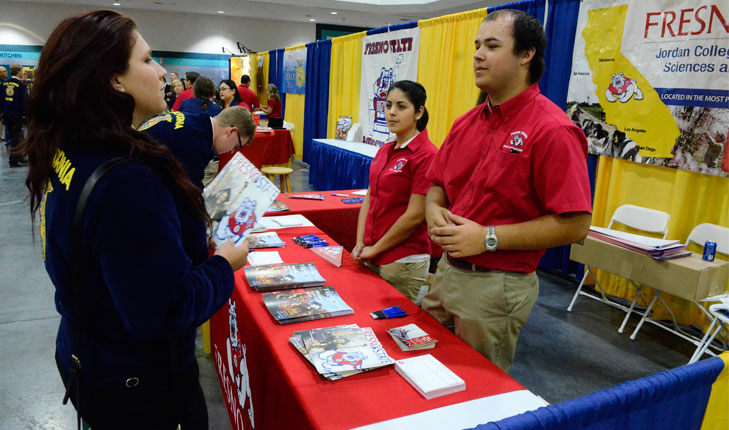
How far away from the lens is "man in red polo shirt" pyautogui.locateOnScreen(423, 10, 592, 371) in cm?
132

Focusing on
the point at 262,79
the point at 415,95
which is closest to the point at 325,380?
the point at 415,95

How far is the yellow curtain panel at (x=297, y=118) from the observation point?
9938 millimetres

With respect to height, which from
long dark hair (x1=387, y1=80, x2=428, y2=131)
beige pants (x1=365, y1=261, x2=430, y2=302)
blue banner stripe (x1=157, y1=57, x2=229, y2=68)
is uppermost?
blue banner stripe (x1=157, y1=57, x2=229, y2=68)

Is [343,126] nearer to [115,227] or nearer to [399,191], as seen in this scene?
[399,191]

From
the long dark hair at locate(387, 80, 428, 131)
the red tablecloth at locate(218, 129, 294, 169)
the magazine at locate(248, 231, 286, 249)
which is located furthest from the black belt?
the red tablecloth at locate(218, 129, 294, 169)

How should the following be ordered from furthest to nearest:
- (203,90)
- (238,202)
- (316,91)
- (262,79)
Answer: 1. (262,79)
2. (316,91)
3. (203,90)
4. (238,202)

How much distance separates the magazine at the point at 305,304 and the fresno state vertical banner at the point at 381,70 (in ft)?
14.9

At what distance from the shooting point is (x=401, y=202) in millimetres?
2168

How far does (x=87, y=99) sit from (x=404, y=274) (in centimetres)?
157

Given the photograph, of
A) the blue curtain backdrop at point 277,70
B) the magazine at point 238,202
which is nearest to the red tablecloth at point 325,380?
the magazine at point 238,202

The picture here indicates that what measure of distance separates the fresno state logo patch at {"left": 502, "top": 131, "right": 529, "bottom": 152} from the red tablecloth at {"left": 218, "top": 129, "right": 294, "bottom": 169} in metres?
4.97

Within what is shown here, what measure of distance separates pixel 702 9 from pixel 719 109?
630 mm

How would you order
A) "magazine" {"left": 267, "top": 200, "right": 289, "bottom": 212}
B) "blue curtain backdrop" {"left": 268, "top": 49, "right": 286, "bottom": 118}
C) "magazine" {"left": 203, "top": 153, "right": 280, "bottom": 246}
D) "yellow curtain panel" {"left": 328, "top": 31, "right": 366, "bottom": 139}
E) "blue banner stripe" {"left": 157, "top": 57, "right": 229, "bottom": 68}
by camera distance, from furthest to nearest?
"blue banner stripe" {"left": 157, "top": 57, "right": 229, "bottom": 68}
"blue curtain backdrop" {"left": 268, "top": 49, "right": 286, "bottom": 118}
"yellow curtain panel" {"left": 328, "top": 31, "right": 366, "bottom": 139}
"magazine" {"left": 267, "top": 200, "right": 289, "bottom": 212}
"magazine" {"left": 203, "top": 153, "right": 280, "bottom": 246}

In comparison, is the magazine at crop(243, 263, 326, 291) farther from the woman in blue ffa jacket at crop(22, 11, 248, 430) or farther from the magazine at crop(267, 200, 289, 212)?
the magazine at crop(267, 200, 289, 212)
